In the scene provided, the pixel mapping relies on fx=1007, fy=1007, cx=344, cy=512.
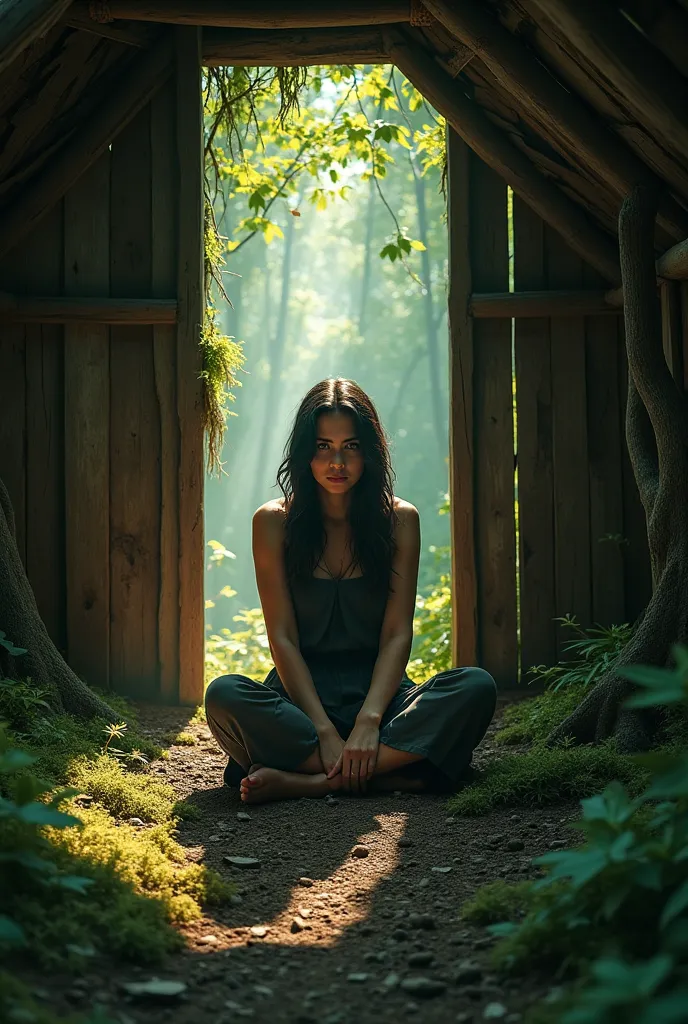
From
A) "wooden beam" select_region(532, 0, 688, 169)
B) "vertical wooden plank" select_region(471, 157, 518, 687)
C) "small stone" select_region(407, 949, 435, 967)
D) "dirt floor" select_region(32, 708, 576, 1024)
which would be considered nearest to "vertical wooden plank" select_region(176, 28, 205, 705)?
"dirt floor" select_region(32, 708, 576, 1024)

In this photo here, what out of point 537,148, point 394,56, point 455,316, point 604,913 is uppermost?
point 394,56

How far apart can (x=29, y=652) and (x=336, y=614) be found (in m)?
1.39

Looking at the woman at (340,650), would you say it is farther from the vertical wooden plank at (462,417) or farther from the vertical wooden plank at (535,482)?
the vertical wooden plank at (535,482)

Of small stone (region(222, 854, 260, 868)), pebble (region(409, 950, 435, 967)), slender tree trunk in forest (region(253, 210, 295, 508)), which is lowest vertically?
small stone (region(222, 854, 260, 868))

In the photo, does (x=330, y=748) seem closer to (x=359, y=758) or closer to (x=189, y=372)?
(x=359, y=758)

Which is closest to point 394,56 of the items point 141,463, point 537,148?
point 537,148

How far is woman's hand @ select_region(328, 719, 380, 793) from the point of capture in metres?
3.89

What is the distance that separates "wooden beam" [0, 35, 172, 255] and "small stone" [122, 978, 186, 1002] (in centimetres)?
414

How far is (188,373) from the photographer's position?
550 centimetres

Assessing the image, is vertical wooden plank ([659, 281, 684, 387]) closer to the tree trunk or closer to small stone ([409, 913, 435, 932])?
small stone ([409, 913, 435, 932])

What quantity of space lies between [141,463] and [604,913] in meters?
4.01

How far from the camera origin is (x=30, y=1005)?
6.06 feet

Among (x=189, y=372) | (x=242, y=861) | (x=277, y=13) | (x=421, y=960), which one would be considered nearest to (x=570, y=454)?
(x=189, y=372)

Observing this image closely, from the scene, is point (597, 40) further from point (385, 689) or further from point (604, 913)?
point (604, 913)
